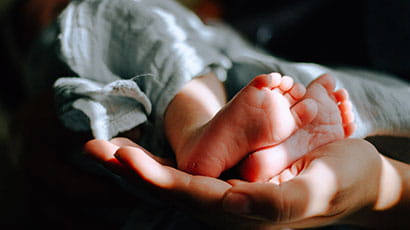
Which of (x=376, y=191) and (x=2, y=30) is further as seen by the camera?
(x=2, y=30)

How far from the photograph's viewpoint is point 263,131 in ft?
1.22

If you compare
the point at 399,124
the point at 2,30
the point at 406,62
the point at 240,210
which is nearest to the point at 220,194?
the point at 240,210

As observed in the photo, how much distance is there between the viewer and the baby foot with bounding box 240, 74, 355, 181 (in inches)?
15.0

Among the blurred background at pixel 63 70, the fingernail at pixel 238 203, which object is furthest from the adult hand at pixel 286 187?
the blurred background at pixel 63 70

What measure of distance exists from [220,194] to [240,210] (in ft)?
0.09

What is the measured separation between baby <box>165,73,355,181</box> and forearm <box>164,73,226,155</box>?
2cm

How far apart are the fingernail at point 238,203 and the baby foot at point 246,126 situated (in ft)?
0.20

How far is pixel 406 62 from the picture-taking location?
0.73m

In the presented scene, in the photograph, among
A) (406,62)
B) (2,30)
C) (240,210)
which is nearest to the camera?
(240,210)

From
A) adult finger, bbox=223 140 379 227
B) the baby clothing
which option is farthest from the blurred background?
adult finger, bbox=223 140 379 227

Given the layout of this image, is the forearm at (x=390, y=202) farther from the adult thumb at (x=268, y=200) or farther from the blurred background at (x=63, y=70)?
the blurred background at (x=63, y=70)

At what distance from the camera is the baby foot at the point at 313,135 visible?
382 mm

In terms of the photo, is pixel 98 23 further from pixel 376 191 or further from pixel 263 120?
pixel 376 191

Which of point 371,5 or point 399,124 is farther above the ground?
point 371,5
